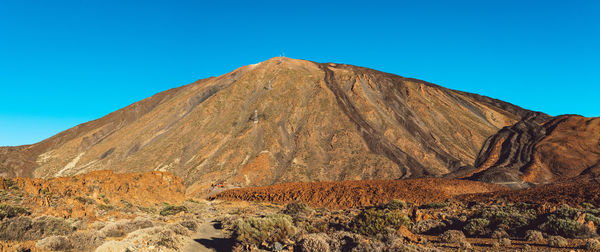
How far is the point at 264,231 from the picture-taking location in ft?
37.6

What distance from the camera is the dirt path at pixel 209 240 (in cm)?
1187

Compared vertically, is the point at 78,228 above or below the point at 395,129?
below

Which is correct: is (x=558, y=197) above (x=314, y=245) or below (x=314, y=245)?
below

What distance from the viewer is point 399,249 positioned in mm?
8547

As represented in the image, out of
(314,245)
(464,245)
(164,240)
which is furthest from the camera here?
(164,240)

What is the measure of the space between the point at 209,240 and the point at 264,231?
3217mm

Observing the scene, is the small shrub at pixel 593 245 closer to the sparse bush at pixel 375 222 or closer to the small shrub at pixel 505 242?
the small shrub at pixel 505 242

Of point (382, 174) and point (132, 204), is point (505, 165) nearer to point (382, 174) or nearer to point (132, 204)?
point (382, 174)

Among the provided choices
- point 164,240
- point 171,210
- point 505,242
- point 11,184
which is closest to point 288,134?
point 171,210

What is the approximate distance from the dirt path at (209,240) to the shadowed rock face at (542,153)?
3449 centimetres

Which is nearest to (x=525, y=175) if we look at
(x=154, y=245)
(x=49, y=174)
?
(x=154, y=245)

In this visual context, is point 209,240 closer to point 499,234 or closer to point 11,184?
point 499,234

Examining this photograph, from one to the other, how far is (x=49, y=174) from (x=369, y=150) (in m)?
51.7

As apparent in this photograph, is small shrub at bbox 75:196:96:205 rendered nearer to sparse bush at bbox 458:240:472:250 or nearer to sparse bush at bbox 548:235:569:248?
sparse bush at bbox 458:240:472:250
